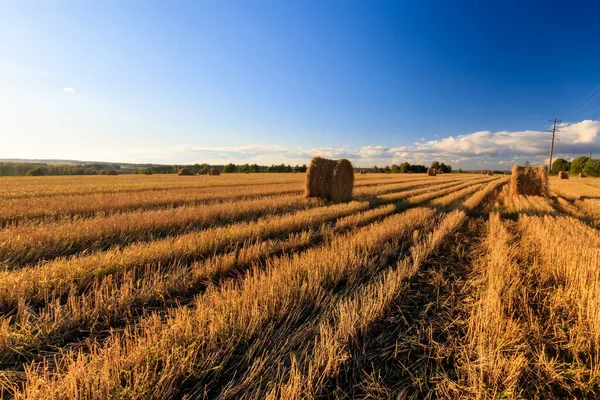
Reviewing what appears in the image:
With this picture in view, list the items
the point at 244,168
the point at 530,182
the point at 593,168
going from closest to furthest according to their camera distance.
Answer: the point at 530,182
the point at 593,168
the point at 244,168

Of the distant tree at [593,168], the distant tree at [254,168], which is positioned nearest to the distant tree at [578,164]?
the distant tree at [593,168]

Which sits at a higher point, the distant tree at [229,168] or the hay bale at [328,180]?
the distant tree at [229,168]

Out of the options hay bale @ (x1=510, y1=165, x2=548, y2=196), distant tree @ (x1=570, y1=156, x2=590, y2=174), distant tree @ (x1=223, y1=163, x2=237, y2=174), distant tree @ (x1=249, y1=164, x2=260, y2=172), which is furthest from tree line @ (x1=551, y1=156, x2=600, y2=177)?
distant tree @ (x1=223, y1=163, x2=237, y2=174)

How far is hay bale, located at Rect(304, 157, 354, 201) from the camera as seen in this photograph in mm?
12828

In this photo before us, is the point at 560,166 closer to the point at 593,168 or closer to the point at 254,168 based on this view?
the point at 593,168

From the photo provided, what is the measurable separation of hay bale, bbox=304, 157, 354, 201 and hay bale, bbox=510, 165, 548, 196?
12138 millimetres

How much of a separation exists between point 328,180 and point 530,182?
1400 centimetres

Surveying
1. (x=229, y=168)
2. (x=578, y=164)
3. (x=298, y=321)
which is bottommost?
(x=298, y=321)

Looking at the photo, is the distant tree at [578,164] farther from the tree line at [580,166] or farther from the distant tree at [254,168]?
the distant tree at [254,168]

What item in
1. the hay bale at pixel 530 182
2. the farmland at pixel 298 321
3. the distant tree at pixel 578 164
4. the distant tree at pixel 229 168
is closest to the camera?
the farmland at pixel 298 321

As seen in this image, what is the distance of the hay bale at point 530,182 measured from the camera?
16.8m

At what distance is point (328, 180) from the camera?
42.4 feet

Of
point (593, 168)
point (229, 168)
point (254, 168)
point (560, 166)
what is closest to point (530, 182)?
point (254, 168)

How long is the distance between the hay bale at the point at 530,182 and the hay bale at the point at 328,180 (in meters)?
12.1
